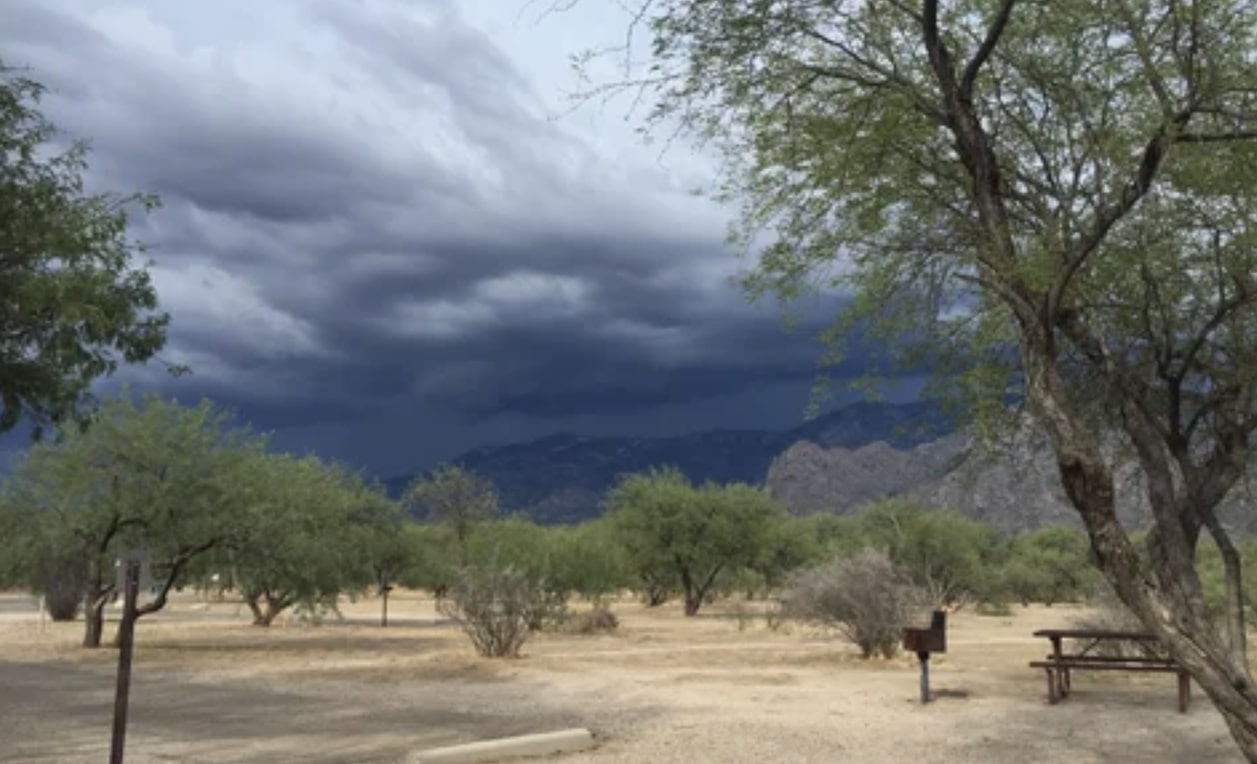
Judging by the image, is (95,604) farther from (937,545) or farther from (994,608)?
(937,545)

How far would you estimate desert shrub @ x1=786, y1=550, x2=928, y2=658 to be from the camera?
2572 centimetres

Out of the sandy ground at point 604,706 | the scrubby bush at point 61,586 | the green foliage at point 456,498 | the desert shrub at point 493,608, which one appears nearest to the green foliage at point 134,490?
the sandy ground at point 604,706

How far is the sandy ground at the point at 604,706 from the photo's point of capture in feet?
45.6

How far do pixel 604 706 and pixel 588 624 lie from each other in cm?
2090

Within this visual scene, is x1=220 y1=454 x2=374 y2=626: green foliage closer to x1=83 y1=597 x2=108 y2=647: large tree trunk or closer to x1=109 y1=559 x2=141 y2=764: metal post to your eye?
x1=83 y1=597 x2=108 y2=647: large tree trunk

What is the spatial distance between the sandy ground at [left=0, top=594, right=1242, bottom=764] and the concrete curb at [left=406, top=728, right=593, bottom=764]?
0.31m

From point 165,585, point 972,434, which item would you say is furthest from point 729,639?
point 972,434

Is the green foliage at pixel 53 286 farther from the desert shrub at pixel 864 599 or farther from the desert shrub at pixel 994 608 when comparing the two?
the desert shrub at pixel 994 608

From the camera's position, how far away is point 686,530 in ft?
191

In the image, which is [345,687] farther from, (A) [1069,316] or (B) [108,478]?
(A) [1069,316]

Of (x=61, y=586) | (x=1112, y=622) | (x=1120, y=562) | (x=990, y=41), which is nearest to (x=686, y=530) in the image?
A: (x=61, y=586)

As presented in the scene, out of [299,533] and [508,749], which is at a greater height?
[299,533]

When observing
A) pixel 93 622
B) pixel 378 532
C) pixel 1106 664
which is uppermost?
pixel 378 532

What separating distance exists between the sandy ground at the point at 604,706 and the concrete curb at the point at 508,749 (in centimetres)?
31
